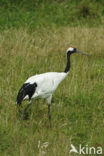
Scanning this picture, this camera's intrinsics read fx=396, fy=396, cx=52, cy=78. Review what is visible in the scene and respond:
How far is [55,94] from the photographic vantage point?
6.23 m

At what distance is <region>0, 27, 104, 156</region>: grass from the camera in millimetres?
4762

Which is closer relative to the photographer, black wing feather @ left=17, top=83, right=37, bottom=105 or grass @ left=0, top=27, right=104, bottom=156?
grass @ left=0, top=27, right=104, bottom=156

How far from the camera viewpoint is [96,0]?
12.0 metres

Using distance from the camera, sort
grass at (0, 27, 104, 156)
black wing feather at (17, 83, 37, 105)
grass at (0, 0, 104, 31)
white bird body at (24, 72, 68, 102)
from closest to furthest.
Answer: grass at (0, 27, 104, 156) → black wing feather at (17, 83, 37, 105) → white bird body at (24, 72, 68, 102) → grass at (0, 0, 104, 31)

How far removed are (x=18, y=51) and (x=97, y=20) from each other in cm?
385

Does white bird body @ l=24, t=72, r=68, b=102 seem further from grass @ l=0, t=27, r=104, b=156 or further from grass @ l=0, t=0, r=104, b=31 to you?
grass @ l=0, t=0, r=104, b=31

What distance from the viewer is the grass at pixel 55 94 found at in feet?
15.6

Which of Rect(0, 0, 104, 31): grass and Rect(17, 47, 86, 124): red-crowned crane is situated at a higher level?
Rect(0, 0, 104, 31): grass

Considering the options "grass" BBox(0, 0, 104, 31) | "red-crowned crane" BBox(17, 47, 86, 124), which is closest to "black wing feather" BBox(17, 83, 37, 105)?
"red-crowned crane" BBox(17, 47, 86, 124)

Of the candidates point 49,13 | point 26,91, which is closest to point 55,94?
point 26,91

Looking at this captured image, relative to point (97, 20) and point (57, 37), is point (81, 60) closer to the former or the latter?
point (57, 37)

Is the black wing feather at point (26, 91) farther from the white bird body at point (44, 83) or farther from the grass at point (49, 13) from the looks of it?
the grass at point (49, 13)

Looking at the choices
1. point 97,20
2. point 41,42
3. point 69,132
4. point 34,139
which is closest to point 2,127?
point 34,139

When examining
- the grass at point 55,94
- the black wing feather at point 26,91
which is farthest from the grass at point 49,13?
the black wing feather at point 26,91
